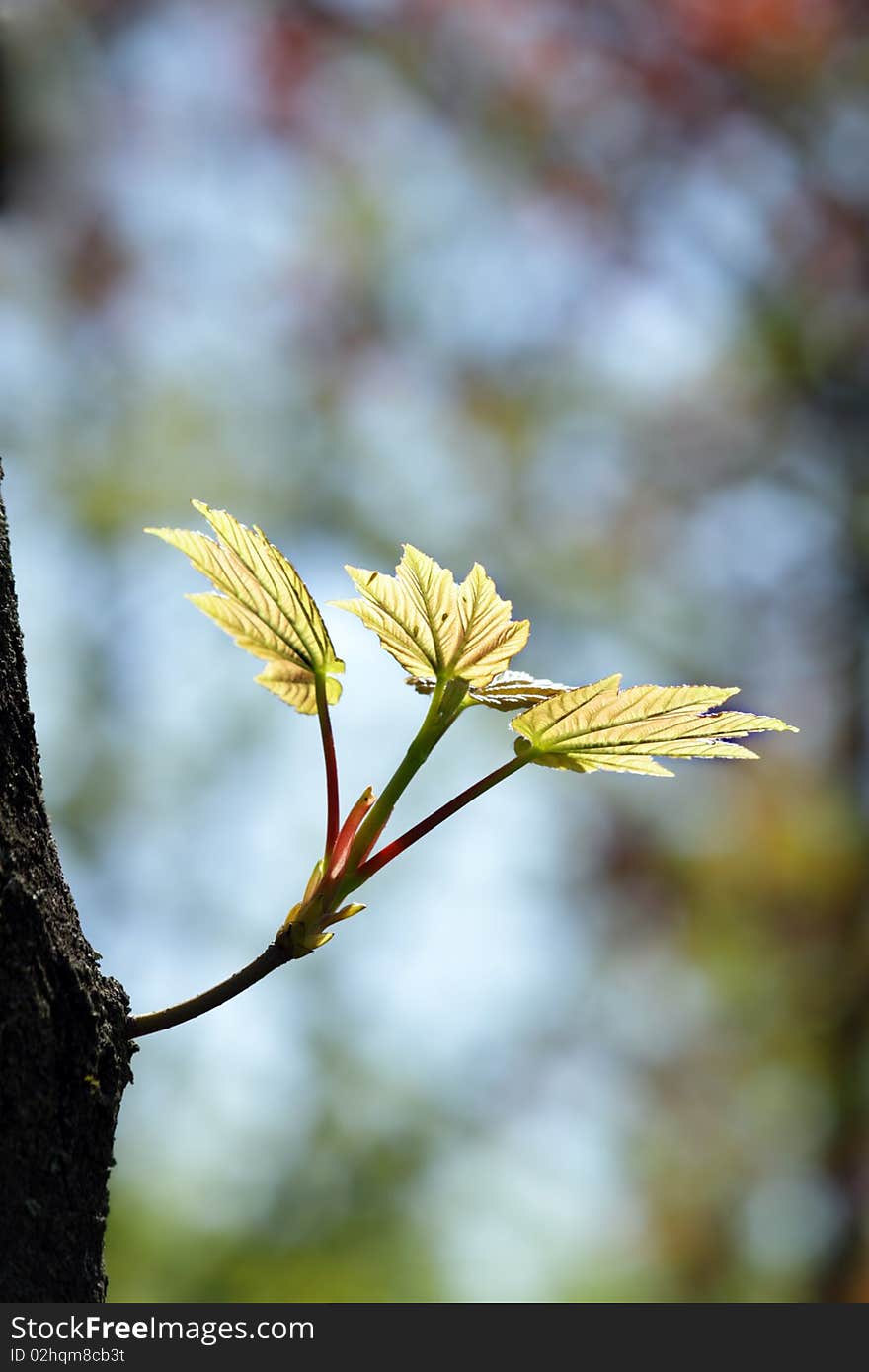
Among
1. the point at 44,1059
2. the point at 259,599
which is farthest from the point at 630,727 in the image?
the point at 44,1059

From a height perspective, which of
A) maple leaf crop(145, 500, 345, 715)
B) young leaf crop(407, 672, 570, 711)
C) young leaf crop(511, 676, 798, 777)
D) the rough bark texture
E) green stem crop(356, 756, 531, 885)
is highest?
maple leaf crop(145, 500, 345, 715)

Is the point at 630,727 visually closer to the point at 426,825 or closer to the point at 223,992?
the point at 426,825

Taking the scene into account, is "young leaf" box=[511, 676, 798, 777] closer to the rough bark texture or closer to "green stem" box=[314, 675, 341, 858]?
"green stem" box=[314, 675, 341, 858]

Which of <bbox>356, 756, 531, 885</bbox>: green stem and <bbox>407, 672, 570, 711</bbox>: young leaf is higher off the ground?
<bbox>407, 672, 570, 711</bbox>: young leaf

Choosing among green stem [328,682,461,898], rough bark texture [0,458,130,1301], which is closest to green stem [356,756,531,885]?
green stem [328,682,461,898]

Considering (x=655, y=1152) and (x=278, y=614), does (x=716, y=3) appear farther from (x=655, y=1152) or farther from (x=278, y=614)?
(x=278, y=614)
